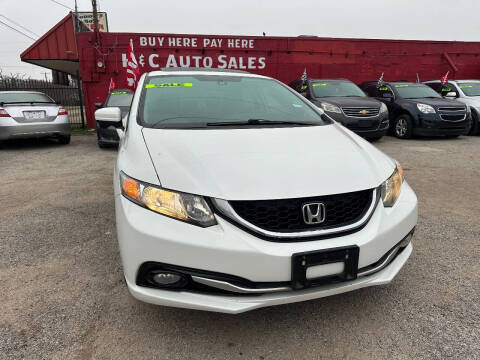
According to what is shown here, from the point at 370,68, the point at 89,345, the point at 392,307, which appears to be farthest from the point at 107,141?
the point at 370,68

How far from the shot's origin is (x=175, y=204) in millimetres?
1634

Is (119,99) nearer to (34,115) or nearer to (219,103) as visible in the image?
(34,115)

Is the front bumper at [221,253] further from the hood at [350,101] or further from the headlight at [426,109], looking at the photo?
the headlight at [426,109]

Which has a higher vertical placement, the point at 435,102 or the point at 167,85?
the point at 167,85

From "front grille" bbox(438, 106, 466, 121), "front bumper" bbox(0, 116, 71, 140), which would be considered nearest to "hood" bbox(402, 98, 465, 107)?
"front grille" bbox(438, 106, 466, 121)

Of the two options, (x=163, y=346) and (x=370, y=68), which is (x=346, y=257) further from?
(x=370, y=68)

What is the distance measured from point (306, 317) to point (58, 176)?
4.70m

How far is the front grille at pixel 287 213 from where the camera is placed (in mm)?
1590

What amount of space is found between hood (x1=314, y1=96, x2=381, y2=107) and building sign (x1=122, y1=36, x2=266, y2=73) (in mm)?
5169

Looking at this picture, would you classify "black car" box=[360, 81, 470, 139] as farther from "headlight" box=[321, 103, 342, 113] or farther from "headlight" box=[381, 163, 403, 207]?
"headlight" box=[381, 163, 403, 207]

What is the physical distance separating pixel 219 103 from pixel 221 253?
1529 mm

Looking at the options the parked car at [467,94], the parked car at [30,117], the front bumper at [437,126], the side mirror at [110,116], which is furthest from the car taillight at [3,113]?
the parked car at [467,94]

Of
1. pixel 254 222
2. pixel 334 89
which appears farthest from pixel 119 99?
pixel 254 222

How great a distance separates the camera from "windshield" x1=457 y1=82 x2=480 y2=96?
9541 millimetres
